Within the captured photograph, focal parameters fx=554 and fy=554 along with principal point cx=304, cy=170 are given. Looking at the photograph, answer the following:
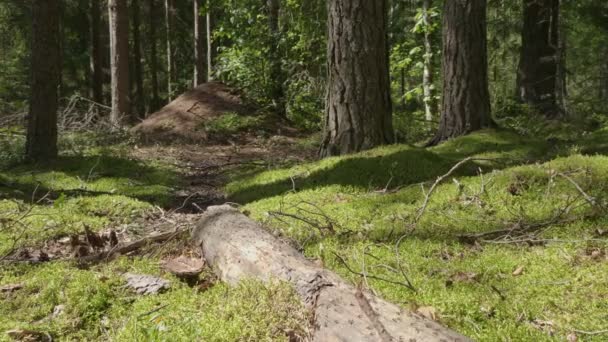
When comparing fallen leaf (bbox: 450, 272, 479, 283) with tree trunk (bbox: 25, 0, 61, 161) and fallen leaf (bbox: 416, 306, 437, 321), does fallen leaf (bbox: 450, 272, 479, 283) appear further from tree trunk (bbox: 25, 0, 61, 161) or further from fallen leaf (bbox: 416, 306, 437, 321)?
tree trunk (bbox: 25, 0, 61, 161)

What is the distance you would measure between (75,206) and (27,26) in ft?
60.6

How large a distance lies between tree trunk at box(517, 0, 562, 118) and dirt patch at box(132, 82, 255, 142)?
7029 millimetres

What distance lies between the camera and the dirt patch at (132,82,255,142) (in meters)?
13.6

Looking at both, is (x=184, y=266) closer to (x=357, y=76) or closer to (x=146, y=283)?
(x=146, y=283)

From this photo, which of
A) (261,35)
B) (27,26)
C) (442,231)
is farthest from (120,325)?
(27,26)

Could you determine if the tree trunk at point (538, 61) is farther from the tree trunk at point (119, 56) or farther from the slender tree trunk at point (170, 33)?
the slender tree trunk at point (170, 33)

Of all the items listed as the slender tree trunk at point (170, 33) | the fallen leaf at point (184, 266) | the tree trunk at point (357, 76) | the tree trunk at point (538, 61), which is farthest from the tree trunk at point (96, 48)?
the fallen leaf at point (184, 266)

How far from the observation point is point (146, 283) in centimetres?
407

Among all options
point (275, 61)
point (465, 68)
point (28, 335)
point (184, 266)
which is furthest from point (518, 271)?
point (275, 61)

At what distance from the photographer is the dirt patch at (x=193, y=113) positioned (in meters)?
13.6

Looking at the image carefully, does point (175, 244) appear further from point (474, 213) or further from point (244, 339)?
point (474, 213)

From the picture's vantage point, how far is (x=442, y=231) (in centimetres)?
500

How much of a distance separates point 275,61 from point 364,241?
35.7 ft

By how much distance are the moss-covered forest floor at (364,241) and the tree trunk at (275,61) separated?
6890 mm
